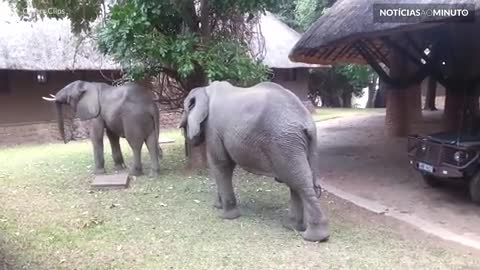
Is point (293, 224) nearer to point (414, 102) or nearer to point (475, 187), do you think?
point (475, 187)

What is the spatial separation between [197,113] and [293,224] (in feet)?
5.46

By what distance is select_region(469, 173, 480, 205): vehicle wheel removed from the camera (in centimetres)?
684

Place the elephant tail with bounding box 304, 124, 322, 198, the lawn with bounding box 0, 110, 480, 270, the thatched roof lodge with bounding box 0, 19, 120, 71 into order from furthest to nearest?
the thatched roof lodge with bounding box 0, 19, 120, 71 < the elephant tail with bounding box 304, 124, 322, 198 < the lawn with bounding box 0, 110, 480, 270

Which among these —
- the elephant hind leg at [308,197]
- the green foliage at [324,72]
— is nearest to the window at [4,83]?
the green foliage at [324,72]

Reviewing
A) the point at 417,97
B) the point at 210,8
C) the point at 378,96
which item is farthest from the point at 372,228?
the point at 378,96

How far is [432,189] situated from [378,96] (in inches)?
790

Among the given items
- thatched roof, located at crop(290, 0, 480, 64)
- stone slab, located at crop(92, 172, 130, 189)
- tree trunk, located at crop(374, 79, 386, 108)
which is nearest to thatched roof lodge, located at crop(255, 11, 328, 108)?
tree trunk, located at crop(374, 79, 386, 108)

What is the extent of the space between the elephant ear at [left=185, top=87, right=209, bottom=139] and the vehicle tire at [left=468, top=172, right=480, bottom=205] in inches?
142

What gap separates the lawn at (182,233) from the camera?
4902mm

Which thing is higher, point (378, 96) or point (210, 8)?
point (210, 8)

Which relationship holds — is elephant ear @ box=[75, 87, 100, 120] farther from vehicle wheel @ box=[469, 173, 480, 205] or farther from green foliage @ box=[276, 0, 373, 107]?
green foliage @ box=[276, 0, 373, 107]

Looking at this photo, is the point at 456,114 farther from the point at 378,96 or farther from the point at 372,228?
the point at 378,96

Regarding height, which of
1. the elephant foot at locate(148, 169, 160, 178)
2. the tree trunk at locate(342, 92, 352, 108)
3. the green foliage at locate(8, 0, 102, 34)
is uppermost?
the green foliage at locate(8, 0, 102, 34)

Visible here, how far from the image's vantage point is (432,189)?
773 cm
